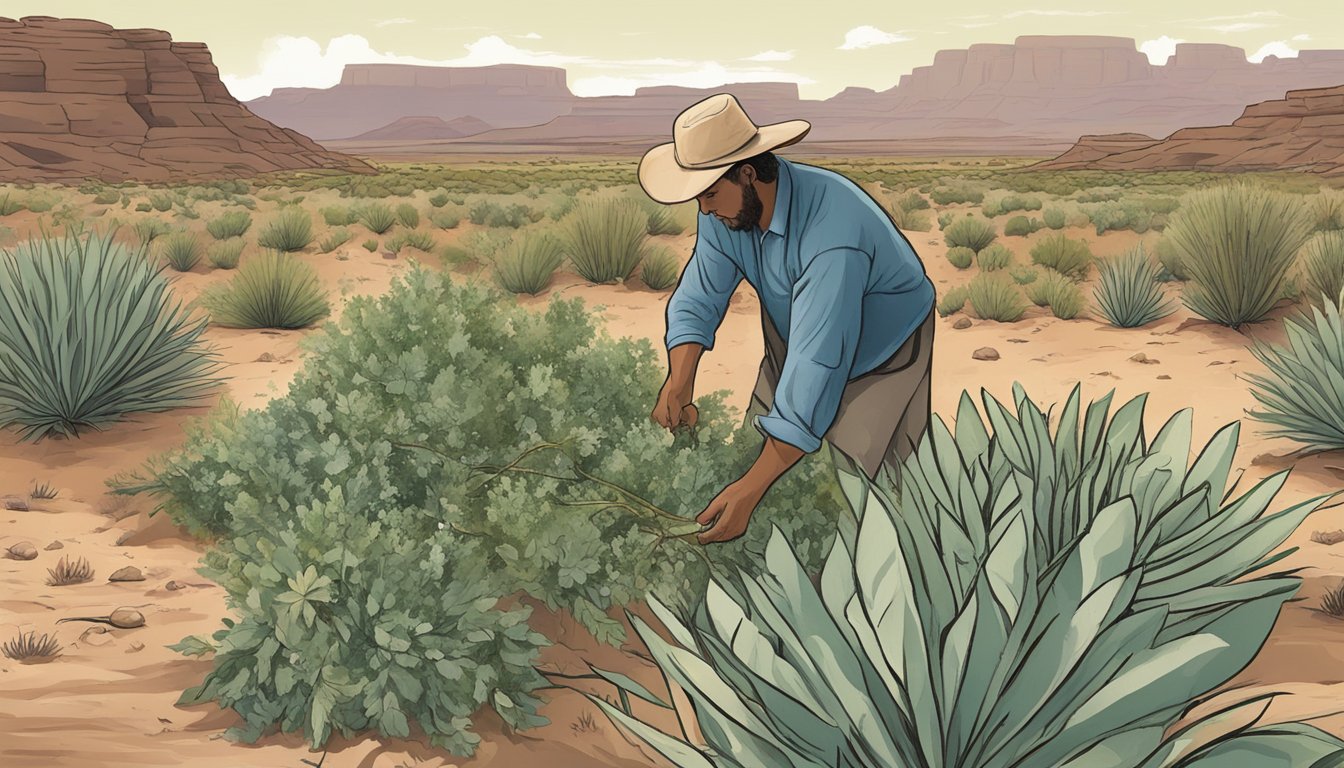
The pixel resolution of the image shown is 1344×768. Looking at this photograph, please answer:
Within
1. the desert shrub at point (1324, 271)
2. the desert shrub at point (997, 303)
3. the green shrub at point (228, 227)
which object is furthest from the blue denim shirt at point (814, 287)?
the green shrub at point (228, 227)

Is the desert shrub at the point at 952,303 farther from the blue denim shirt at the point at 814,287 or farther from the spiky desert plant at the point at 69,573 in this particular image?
the spiky desert plant at the point at 69,573

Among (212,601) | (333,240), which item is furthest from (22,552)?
(333,240)

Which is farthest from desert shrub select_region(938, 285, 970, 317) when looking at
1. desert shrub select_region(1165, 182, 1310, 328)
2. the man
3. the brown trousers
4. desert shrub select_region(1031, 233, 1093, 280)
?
the brown trousers

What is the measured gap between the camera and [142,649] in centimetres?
378

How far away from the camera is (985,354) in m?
9.66

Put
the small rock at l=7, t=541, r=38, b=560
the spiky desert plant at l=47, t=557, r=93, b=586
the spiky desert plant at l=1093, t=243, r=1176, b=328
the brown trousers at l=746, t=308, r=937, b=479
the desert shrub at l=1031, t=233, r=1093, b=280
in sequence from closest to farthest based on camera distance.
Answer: the brown trousers at l=746, t=308, r=937, b=479
the spiky desert plant at l=47, t=557, r=93, b=586
the small rock at l=7, t=541, r=38, b=560
the spiky desert plant at l=1093, t=243, r=1176, b=328
the desert shrub at l=1031, t=233, r=1093, b=280

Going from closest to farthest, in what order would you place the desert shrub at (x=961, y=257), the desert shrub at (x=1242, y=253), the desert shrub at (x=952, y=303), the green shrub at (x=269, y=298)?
the desert shrub at (x=1242, y=253) → the green shrub at (x=269, y=298) → the desert shrub at (x=952, y=303) → the desert shrub at (x=961, y=257)

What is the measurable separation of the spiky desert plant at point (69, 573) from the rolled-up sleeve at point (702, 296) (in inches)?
103

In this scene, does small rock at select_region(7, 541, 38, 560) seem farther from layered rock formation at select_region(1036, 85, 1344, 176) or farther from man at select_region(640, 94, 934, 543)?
layered rock formation at select_region(1036, 85, 1344, 176)

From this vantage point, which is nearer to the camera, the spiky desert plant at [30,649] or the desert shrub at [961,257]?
the spiky desert plant at [30,649]

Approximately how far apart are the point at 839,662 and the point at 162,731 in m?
2.12

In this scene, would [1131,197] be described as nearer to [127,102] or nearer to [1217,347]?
[1217,347]

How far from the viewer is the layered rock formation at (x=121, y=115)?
171ft

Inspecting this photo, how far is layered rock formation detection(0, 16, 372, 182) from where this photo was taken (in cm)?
5222
